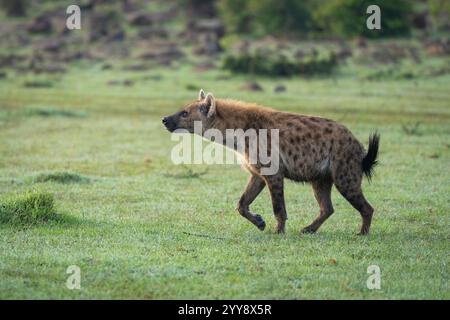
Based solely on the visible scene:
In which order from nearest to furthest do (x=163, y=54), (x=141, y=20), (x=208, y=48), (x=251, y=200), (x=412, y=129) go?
(x=251, y=200) < (x=412, y=129) < (x=163, y=54) < (x=208, y=48) < (x=141, y=20)

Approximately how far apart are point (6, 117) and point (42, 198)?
1015 cm

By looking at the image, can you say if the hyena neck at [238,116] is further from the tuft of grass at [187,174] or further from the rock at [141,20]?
the rock at [141,20]

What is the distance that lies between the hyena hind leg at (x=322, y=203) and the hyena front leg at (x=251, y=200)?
453 mm

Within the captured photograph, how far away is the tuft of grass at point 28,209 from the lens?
7945 millimetres

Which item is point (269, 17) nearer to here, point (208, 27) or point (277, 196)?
point (208, 27)

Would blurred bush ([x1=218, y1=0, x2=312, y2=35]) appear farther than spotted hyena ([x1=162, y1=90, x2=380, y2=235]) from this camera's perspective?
Yes

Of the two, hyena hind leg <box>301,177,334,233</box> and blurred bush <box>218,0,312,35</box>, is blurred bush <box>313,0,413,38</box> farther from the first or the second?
hyena hind leg <box>301,177,334,233</box>

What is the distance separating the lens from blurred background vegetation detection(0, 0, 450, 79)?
2662 centimetres

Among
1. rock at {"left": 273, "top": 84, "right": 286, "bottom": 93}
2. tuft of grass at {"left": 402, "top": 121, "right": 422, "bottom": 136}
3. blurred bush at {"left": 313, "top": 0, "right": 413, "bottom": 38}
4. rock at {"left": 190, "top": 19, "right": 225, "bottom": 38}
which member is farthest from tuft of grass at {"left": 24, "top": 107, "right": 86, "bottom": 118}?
rock at {"left": 190, "top": 19, "right": 225, "bottom": 38}

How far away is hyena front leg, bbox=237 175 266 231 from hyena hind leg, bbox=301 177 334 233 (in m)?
0.45

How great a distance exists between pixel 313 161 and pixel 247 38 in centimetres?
3034

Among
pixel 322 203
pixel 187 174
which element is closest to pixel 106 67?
pixel 187 174

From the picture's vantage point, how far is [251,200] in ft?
26.8

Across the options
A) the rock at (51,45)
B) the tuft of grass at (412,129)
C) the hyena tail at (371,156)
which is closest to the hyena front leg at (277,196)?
the hyena tail at (371,156)
